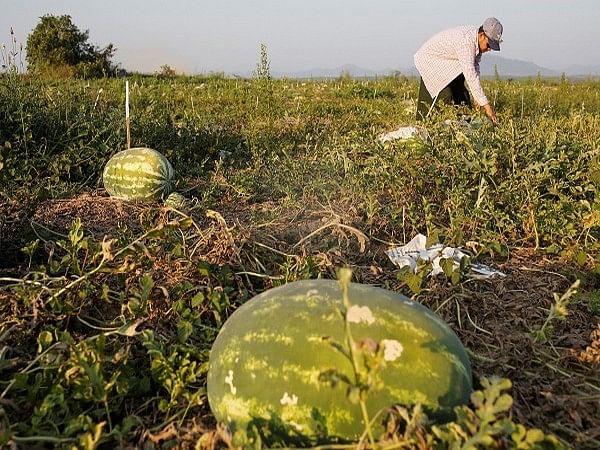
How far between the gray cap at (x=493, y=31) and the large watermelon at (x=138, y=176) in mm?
4242

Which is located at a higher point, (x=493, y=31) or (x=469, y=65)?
(x=493, y=31)

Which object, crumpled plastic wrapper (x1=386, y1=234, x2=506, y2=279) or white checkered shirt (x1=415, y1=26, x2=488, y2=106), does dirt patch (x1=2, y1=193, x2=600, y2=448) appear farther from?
white checkered shirt (x1=415, y1=26, x2=488, y2=106)

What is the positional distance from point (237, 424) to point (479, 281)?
5.58ft

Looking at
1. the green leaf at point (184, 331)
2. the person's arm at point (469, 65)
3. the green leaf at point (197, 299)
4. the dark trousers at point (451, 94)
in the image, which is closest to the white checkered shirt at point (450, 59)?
the person's arm at point (469, 65)

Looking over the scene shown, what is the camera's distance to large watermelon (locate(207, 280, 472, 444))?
1.65 meters

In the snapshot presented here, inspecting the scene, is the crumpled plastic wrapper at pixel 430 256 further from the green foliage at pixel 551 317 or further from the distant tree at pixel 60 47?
the distant tree at pixel 60 47

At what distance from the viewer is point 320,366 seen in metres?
1.68

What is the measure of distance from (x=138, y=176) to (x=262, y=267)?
1.85 metres

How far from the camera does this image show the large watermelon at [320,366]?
Result: 165cm

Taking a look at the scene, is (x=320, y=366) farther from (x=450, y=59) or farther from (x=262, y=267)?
(x=450, y=59)

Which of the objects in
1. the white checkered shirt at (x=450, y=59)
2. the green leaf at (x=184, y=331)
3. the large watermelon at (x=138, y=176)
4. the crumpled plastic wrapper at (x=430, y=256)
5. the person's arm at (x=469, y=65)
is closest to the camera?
the green leaf at (x=184, y=331)

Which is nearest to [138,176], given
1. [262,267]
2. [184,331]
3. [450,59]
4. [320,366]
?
[262,267]

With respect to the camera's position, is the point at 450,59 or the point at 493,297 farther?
the point at 450,59

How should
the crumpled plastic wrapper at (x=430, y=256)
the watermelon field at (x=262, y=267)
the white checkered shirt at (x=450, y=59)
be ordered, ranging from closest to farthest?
1. the watermelon field at (x=262, y=267)
2. the crumpled plastic wrapper at (x=430, y=256)
3. the white checkered shirt at (x=450, y=59)
